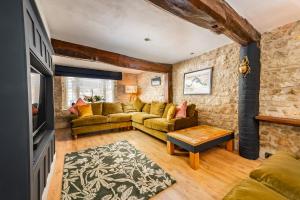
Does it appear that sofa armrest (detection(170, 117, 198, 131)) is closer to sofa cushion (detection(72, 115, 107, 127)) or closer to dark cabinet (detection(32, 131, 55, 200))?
sofa cushion (detection(72, 115, 107, 127))

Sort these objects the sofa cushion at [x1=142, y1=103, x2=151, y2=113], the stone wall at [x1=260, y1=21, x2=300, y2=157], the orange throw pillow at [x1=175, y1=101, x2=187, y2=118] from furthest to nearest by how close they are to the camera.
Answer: the sofa cushion at [x1=142, y1=103, x2=151, y2=113] → the orange throw pillow at [x1=175, y1=101, x2=187, y2=118] → the stone wall at [x1=260, y1=21, x2=300, y2=157]

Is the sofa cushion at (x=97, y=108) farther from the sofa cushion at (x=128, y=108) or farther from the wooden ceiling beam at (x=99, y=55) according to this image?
the wooden ceiling beam at (x=99, y=55)

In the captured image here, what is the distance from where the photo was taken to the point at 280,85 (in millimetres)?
2234

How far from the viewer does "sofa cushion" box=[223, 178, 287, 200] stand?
904 millimetres

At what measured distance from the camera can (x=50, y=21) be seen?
199 centimetres

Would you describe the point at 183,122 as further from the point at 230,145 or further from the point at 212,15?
the point at 212,15

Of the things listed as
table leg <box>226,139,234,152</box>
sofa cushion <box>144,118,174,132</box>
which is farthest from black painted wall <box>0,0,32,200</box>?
table leg <box>226,139,234,152</box>

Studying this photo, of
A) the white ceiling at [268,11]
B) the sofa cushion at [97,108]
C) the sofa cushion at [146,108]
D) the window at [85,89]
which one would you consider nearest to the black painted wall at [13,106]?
the white ceiling at [268,11]

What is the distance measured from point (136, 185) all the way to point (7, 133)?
58.0 inches

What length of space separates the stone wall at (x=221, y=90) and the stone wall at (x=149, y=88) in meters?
1.49

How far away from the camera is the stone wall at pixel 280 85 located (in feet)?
6.83

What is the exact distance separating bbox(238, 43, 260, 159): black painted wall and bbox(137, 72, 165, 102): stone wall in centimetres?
272

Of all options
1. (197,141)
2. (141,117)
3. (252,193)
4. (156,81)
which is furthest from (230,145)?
(156,81)

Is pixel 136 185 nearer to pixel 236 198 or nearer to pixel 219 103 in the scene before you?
pixel 236 198
